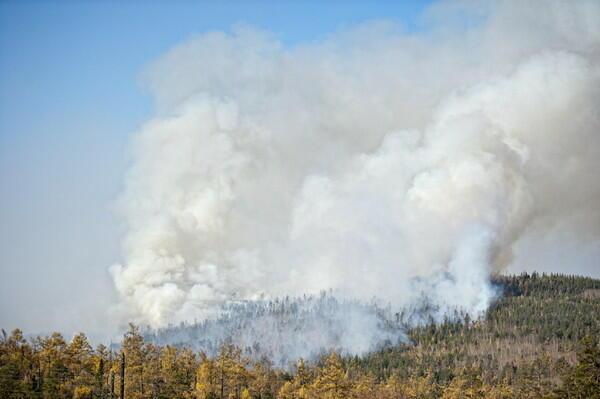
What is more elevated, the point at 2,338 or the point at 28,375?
the point at 2,338

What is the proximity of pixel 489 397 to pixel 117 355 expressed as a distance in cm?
8433

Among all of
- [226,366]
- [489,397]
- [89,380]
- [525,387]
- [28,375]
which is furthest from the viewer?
[525,387]

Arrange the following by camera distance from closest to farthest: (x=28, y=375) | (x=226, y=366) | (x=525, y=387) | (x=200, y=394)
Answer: (x=28, y=375) < (x=200, y=394) < (x=226, y=366) < (x=525, y=387)

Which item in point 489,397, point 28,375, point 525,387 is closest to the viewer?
point 28,375

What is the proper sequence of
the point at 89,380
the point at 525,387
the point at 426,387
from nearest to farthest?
the point at 89,380, the point at 525,387, the point at 426,387

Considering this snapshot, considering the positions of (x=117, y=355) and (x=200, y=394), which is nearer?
(x=200, y=394)

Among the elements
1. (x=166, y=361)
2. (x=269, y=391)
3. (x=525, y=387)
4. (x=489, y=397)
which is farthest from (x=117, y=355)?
(x=525, y=387)

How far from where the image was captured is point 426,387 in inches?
7215

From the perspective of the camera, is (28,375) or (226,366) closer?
(28,375)

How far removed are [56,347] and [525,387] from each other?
11507cm

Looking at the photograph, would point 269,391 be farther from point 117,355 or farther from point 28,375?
point 28,375

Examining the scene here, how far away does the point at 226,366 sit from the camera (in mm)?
132375

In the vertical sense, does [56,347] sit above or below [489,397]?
above

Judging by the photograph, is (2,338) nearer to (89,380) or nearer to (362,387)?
(89,380)
